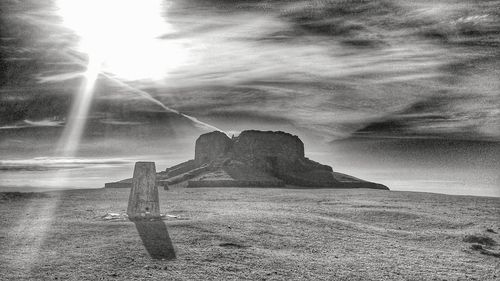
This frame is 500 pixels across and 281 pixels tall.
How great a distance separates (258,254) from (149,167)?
18.1 ft

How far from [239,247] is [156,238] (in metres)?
2.15

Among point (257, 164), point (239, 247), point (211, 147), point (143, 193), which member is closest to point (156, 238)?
point (239, 247)

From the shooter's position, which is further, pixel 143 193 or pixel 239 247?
pixel 143 193

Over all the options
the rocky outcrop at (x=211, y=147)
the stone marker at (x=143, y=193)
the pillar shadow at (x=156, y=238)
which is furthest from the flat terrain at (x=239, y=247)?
the rocky outcrop at (x=211, y=147)

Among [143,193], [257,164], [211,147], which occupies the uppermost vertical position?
[211,147]

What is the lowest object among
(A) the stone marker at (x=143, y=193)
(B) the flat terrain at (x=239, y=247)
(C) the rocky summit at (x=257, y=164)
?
(B) the flat terrain at (x=239, y=247)

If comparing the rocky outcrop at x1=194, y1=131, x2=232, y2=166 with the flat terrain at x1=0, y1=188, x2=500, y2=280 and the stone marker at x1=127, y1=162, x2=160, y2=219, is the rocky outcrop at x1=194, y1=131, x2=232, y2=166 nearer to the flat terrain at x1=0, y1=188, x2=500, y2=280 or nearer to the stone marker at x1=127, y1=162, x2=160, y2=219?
the flat terrain at x1=0, y1=188, x2=500, y2=280

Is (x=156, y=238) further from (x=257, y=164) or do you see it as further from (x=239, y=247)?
(x=257, y=164)

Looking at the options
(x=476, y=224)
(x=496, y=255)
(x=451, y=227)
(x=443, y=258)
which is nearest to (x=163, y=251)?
(x=443, y=258)

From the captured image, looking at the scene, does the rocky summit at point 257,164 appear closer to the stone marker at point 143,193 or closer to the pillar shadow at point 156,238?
the stone marker at point 143,193

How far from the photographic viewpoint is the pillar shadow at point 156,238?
11859mm

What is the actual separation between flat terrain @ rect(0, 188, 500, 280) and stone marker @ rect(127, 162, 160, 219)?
0.56m

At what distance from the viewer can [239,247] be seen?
42.6ft

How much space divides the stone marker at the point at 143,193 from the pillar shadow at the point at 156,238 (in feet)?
1.53
